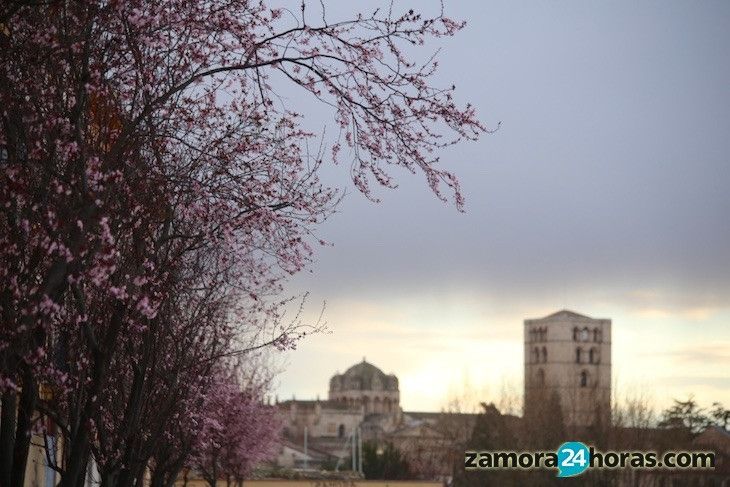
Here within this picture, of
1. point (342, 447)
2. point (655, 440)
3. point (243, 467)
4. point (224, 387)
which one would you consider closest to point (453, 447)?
point (655, 440)

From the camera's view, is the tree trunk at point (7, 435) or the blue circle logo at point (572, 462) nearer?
the tree trunk at point (7, 435)

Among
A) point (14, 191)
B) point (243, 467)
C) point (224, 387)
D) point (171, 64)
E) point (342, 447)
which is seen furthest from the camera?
point (342, 447)

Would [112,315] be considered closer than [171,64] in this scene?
No

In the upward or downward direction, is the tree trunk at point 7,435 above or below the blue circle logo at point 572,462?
below

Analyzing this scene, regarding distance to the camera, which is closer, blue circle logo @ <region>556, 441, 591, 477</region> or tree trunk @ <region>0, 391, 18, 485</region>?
tree trunk @ <region>0, 391, 18, 485</region>

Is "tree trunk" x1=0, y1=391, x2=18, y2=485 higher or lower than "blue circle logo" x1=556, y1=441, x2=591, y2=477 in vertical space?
lower

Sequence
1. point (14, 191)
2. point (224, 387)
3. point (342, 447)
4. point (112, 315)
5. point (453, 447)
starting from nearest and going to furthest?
point (14, 191) < point (112, 315) < point (224, 387) < point (453, 447) < point (342, 447)

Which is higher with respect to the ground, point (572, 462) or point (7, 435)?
point (572, 462)

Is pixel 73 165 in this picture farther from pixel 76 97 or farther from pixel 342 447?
pixel 342 447

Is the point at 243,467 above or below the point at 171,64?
below

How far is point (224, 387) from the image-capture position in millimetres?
27344

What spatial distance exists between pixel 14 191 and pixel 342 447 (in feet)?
605

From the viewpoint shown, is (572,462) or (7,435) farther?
(572,462)

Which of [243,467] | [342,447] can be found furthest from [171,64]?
[342,447]
